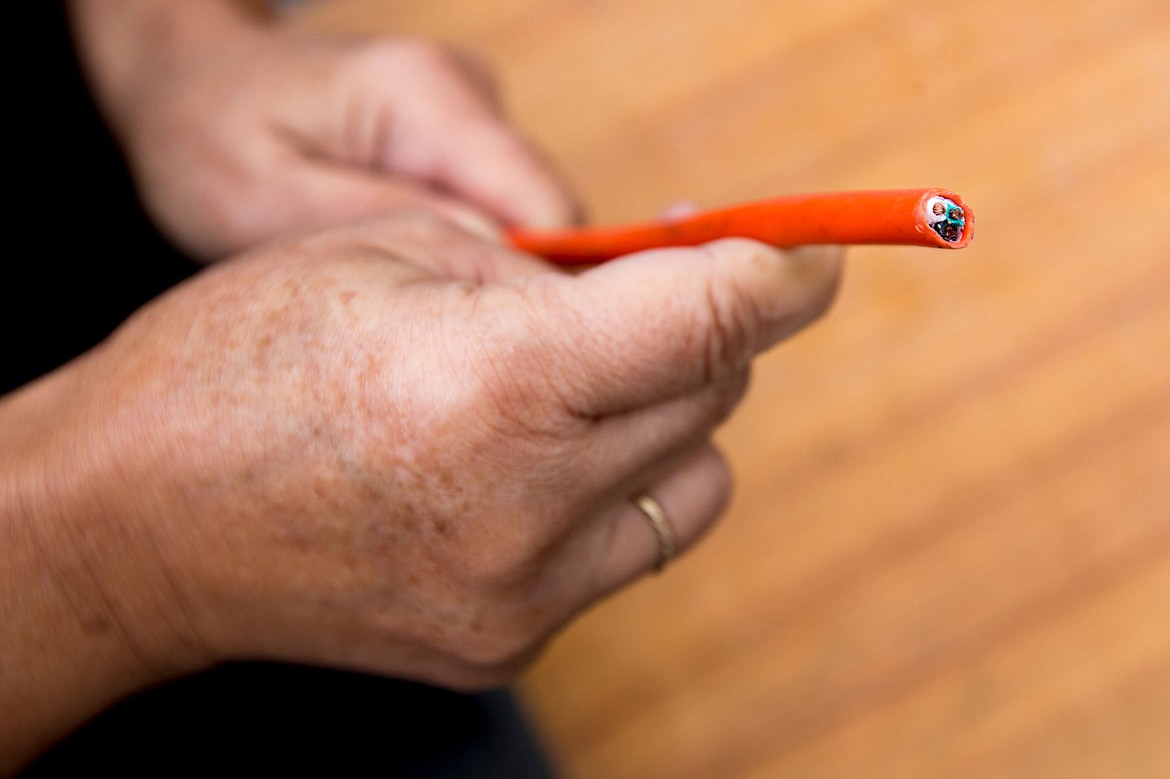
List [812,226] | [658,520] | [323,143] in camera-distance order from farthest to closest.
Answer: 1. [323,143]
2. [658,520]
3. [812,226]

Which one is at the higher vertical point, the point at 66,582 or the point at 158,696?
the point at 66,582

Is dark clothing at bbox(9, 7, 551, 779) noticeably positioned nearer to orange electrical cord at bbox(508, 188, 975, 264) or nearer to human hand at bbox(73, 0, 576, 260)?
human hand at bbox(73, 0, 576, 260)

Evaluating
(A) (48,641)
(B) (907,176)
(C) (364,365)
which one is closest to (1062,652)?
(B) (907,176)

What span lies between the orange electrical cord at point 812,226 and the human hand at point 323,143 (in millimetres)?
99

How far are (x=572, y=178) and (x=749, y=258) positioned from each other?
0.29 metres

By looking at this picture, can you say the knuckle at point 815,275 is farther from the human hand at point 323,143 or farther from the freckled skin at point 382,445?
the human hand at point 323,143

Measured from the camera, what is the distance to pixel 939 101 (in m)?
0.55

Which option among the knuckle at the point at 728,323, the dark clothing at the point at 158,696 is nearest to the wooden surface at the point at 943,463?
the dark clothing at the point at 158,696

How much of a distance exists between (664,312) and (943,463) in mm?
255

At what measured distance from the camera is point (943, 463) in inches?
20.2

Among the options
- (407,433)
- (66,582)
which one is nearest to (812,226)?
(407,433)

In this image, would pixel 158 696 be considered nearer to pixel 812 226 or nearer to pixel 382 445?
pixel 382 445

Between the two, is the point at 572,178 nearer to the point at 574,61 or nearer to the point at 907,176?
the point at 574,61

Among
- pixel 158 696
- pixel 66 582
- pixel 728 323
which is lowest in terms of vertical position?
pixel 158 696
